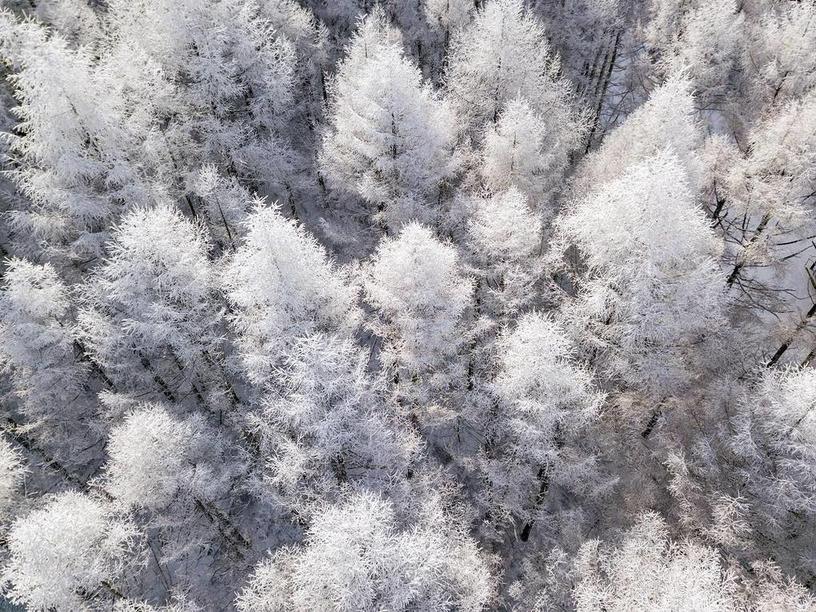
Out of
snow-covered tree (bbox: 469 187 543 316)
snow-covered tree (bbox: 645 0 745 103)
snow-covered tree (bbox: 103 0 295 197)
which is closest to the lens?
snow-covered tree (bbox: 469 187 543 316)

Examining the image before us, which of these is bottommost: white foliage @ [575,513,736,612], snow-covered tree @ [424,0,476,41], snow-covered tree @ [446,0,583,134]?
white foliage @ [575,513,736,612]

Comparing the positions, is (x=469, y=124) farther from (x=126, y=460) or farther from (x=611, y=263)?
(x=126, y=460)

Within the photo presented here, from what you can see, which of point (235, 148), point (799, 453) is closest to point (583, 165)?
point (799, 453)

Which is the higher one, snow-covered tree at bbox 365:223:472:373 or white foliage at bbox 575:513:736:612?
snow-covered tree at bbox 365:223:472:373

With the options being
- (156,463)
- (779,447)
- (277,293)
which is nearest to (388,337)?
(277,293)

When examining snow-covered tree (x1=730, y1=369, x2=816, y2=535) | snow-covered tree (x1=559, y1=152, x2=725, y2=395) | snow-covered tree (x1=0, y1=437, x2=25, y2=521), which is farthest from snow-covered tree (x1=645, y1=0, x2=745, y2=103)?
snow-covered tree (x1=0, y1=437, x2=25, y2=521)

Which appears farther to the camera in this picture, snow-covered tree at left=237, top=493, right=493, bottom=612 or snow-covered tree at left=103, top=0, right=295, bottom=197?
snow-covered tree at left=103, top=0, right=295, bottom=197

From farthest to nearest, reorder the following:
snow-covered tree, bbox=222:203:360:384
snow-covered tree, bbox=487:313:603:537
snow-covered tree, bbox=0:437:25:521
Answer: snow-covered tree, bbox=0:437:25:521
snow-covered tree, bbox=487:313:603:537
snow-covered tree, bbox=222:203:360:384

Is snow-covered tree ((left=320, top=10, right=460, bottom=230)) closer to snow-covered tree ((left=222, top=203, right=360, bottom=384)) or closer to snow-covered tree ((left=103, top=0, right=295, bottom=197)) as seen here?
snow-covered tree ((left=103, top=0, right=295, bottom=197))
